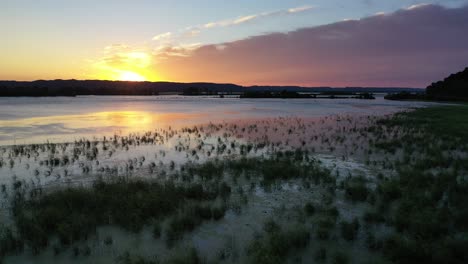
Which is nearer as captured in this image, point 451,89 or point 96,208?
point 96,208

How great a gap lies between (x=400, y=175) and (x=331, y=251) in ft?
24.4

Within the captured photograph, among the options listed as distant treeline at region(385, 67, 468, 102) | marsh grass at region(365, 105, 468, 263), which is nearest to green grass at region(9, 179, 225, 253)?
marsh grass at region(365, 105, 468, 263)

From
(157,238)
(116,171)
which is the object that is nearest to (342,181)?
(157,238)

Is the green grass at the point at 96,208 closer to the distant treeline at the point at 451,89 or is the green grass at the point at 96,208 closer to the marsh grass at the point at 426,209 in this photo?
the marsh grass at the point at 426,209

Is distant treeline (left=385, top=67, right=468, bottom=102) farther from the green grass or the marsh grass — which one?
the green grass

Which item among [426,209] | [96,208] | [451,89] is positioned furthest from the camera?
[451,89]

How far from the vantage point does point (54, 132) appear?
28.6 meters

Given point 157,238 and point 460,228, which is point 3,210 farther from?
point 460,228

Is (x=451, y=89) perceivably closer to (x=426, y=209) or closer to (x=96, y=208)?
(x=426, y=209)

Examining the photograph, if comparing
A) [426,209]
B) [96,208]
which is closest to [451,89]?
[426,209]

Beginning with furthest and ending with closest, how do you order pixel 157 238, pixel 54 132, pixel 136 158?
pixel 54 132
pixel 136 158
pixel 157 238

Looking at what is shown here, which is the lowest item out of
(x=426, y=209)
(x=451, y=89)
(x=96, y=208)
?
(x=96, y=208)

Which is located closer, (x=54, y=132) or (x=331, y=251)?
(x=331, y=251)

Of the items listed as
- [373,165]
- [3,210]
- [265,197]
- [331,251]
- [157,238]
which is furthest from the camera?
[373,165]
